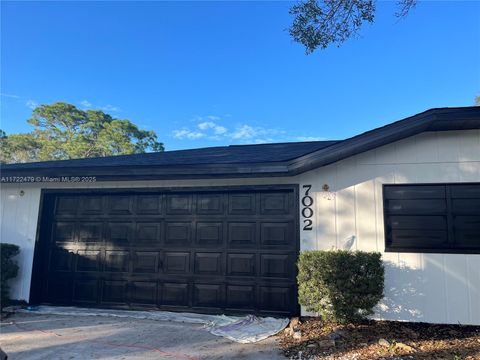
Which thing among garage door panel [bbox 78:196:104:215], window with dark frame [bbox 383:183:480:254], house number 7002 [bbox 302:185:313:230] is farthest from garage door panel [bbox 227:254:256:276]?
garage door panel [bbox 78:196:104:215]

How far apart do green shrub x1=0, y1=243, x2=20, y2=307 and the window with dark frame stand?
23.7 feet

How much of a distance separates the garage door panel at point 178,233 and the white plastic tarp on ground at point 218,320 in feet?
4.34

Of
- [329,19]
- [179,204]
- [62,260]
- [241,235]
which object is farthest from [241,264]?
[329,19]

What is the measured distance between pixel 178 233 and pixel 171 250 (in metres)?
0.36

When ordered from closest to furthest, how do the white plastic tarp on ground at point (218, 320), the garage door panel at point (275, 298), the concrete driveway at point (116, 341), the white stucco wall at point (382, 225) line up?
the concrete driveway at point (116, 341), the white plastic tarp on ground at point (218, 320), the white stucco wall at point (382, 225), the garage door panel at point (275, 298)

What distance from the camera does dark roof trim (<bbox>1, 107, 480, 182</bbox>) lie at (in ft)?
16.4

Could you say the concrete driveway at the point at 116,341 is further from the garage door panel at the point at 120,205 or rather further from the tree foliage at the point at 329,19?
the tree foliage at the point at 329,19

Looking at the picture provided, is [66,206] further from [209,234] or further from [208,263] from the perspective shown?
[208,263]

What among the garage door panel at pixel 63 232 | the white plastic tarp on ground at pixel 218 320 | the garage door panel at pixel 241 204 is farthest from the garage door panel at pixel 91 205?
the garage door panel at pixel 241 204

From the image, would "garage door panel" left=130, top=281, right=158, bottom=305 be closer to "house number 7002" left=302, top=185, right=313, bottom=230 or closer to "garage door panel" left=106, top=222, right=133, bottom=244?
"garage door panel" left=106, top=222, right=133, bottom=244

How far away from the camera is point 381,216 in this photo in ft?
17.8

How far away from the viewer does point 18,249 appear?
22.2 ft

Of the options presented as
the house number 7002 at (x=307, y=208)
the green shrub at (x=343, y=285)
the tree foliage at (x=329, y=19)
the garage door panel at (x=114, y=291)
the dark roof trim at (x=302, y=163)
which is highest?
the tree foliage at (x=329, y=19)

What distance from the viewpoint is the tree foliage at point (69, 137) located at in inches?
1242
